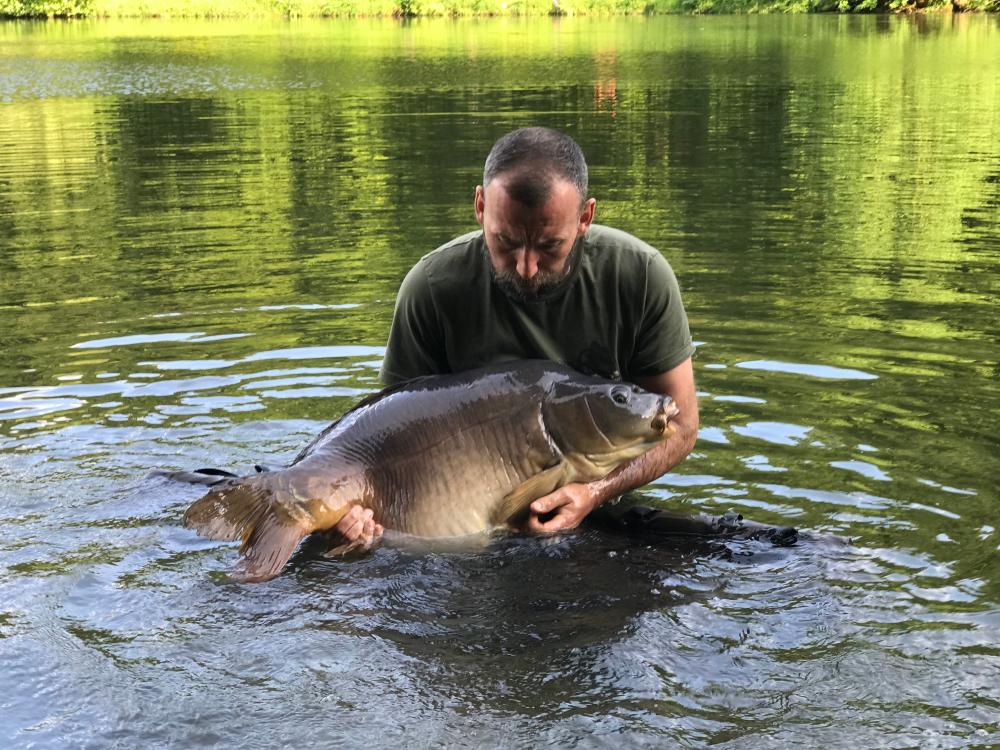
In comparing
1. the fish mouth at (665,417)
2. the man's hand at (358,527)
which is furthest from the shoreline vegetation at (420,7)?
the man's hand at (358,527)

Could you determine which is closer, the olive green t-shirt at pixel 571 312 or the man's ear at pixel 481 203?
the man's ear at pixel 481 203

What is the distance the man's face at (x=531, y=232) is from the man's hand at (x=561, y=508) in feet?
2.65

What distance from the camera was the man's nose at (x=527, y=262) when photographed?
448cm

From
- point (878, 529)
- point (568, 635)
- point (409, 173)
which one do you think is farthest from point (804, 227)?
point (568, 635)

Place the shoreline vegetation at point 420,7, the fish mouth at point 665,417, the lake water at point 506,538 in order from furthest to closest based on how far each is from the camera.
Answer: the shoreline vegetation at point 420,7
the fish mouth at point 665,417
the lake water at point 506,538

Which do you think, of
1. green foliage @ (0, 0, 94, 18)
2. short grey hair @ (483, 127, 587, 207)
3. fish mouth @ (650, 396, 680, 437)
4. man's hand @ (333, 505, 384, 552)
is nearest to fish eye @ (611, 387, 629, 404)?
fish mouth @ (650, 396, 680, 437)

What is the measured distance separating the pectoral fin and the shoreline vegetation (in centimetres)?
5951

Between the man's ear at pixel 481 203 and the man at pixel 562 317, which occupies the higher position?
the man's ear at pixel 481 203

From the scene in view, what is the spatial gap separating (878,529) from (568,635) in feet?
5.54

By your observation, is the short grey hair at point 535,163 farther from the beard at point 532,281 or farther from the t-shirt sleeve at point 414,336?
the t-shirt sleeve at point 414,336

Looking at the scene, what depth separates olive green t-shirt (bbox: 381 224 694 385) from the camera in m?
4.80

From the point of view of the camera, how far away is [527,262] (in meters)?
4.51

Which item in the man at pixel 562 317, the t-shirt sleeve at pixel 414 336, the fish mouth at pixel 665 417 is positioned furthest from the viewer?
the t-shirt sleeve at pixel 414 336

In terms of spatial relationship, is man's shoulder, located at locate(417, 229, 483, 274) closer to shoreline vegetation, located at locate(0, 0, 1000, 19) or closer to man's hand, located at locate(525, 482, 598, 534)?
man's hand, located at locate(525, 482, 598, 534)
